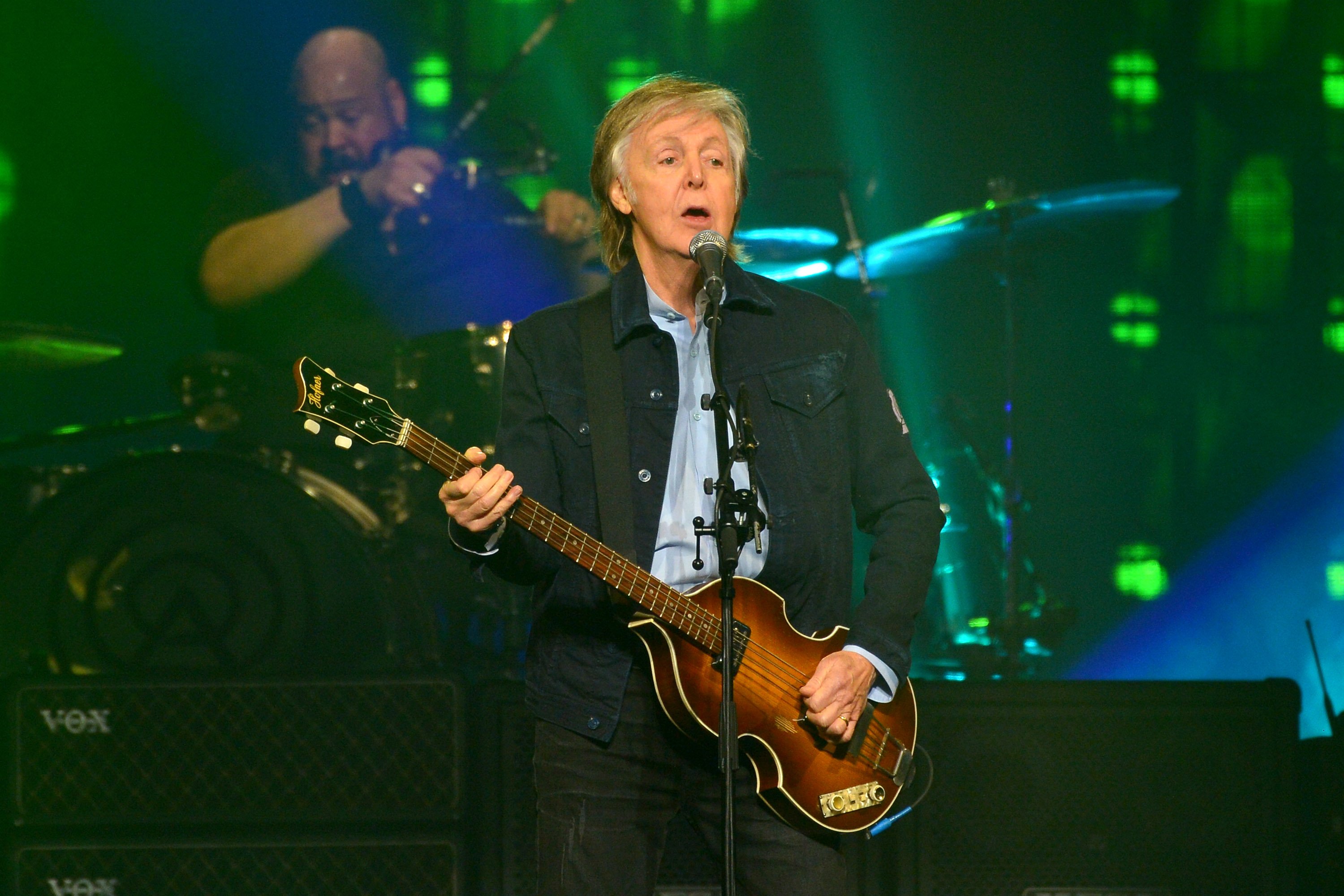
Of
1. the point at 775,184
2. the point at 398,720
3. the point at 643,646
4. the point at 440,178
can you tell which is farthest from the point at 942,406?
the point at 643,646

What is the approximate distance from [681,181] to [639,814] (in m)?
1.22

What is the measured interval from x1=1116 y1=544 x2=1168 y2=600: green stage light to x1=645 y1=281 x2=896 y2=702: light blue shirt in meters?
3.92

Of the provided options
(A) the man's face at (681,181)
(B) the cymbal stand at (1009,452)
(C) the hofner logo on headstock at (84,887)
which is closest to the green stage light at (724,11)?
(B) the cymbal stand at (1009,452)

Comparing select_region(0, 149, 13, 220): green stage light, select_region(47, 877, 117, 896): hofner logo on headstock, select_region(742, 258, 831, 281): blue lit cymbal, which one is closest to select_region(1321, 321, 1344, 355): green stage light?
select_region(742, 258, 831, 281): blue lit cymbal

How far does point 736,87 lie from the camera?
5.85m

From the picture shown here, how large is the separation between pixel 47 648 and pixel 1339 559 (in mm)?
5472

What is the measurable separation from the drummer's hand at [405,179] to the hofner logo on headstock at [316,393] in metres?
2.51

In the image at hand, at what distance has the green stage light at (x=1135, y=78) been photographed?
5859 mm

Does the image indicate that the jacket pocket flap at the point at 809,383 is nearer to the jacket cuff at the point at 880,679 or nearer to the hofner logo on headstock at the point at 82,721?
the jacket cuff at the point at 880,679

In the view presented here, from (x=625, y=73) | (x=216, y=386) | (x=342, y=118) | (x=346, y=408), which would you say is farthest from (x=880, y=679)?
(x=625, y=73)

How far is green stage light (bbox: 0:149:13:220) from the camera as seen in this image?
17.6 ft

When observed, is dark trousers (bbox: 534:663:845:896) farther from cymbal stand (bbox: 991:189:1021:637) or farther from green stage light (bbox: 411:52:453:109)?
green stage light (bbox: 411:52:453:109)

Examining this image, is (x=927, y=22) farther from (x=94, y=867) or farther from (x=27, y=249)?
(x=94, y=867)

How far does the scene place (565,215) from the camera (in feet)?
15.9
